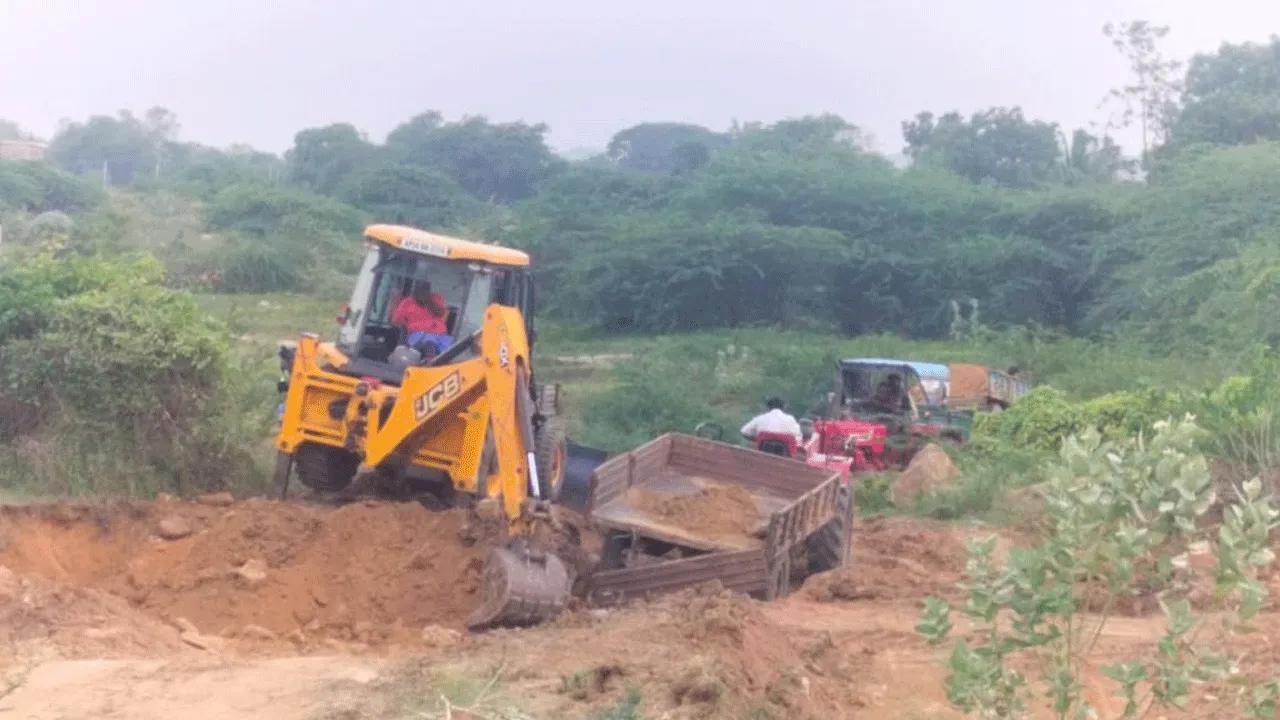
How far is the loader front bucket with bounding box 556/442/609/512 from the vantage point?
13453 mm

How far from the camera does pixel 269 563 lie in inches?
414

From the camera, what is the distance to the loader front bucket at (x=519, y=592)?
28.3 ft

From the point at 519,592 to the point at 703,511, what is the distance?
2.61 m

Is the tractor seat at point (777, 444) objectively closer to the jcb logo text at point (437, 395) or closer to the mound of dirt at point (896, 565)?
the mound of dirt at point (896, 565)

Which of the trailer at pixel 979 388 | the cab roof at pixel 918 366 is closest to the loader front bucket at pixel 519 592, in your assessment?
the cab roof at pixel 918 366

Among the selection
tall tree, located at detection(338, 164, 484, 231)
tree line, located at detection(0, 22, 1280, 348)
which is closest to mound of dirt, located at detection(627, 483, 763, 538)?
tree line, located at detection(0, 22, 1280, 348)

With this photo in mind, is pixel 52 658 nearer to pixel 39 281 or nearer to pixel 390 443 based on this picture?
pixel 390 443

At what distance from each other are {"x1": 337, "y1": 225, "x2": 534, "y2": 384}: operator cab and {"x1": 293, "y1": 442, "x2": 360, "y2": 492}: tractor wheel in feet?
2.51

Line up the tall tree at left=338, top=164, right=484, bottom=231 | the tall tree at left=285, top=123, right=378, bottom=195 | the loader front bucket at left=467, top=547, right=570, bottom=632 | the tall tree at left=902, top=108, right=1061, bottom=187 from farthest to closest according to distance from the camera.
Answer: the tall tree at left=285, top=123, right=378, bottom=195, the tall tree at left=902, top=108, right=1061, bottom=187, the tall tree at left=338, top=164, right=484, bottom=231, the loader front bucket at left=467, top=547, right=570, bottom=632

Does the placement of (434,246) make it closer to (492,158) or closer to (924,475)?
(924,475)

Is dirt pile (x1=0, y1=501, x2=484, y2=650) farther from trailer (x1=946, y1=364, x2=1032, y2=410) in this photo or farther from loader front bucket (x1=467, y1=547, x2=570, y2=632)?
trailer (x1=946, y1=364, x2=1032, y2=410)

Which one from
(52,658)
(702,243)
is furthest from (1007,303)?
(52,658)

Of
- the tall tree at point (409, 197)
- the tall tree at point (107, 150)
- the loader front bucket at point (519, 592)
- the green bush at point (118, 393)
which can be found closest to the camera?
the loader front bucket at point (519, 592)

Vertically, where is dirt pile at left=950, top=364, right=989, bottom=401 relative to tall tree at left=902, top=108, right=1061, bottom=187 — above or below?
below
